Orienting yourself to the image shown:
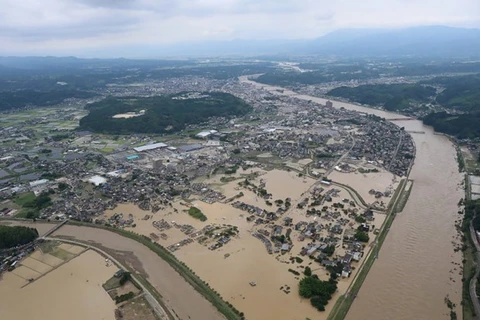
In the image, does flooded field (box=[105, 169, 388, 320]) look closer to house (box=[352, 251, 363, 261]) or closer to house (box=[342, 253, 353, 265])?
house (box=[342, 253, 353, 265])

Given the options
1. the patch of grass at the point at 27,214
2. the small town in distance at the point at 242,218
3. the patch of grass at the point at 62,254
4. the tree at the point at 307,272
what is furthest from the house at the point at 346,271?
the patch of grass at the point at 27,214

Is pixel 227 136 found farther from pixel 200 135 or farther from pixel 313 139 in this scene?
pixel 313 139

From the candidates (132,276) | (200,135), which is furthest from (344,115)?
(132,276)

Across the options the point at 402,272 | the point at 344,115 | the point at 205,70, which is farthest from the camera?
the point at 205,70

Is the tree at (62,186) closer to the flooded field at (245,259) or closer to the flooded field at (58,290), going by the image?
the flooded field at (245,259)

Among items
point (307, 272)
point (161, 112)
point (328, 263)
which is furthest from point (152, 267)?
point (161, 112)

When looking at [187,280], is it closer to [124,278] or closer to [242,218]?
[124,278]

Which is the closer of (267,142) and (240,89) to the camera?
(267,142)
